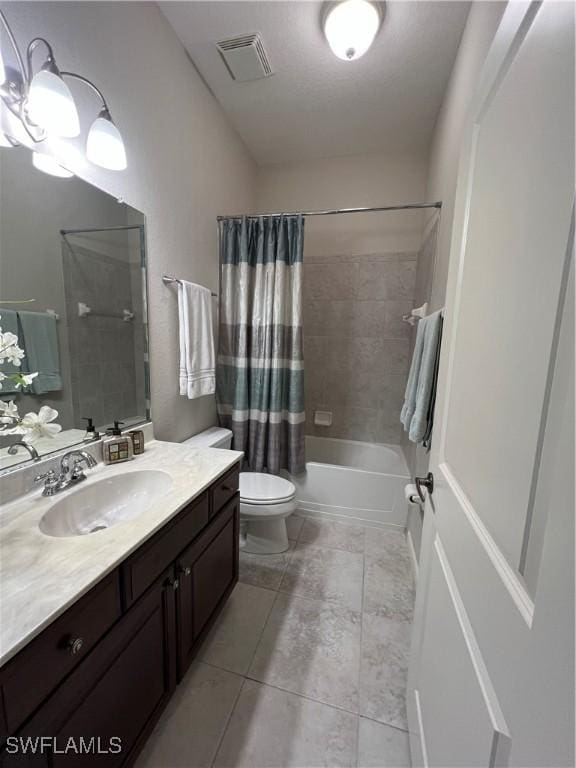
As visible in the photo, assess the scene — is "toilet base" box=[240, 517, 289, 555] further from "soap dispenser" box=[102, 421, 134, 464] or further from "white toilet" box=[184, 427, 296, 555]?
"soap dispenser" box=[102, 421, 134, 464]

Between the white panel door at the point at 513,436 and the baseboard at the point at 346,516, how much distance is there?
4.63 ft

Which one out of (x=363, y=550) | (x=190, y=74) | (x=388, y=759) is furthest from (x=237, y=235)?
(x=388, y=759)

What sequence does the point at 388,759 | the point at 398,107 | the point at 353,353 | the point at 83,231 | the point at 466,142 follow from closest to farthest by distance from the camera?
the point at 466,142
the point at 388,759
the point at 83,231
the point at 398,107
the point at 353,353

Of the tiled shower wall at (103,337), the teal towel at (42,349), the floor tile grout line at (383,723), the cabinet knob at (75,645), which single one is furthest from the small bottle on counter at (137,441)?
the floor tile grout line at (383,723)

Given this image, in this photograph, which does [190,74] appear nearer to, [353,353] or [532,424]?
[353,353]

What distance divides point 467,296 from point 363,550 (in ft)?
5.84

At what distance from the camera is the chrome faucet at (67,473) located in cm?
100

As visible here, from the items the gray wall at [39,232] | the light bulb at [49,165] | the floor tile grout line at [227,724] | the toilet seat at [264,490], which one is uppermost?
the light bulb at [49,165]

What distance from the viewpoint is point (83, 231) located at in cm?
120

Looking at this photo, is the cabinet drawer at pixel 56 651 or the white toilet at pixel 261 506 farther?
the white toilet at pixel 261 506

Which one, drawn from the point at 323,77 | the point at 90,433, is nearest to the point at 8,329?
the point at 90,433

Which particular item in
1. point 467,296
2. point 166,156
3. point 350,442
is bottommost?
point 350,442

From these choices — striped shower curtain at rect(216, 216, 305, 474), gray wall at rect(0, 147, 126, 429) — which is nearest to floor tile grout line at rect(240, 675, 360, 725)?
striped shower curtain at rect(216, 216, 305, 474)

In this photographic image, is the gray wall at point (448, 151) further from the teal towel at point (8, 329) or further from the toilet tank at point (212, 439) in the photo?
the teal towel at point (8, 329)
